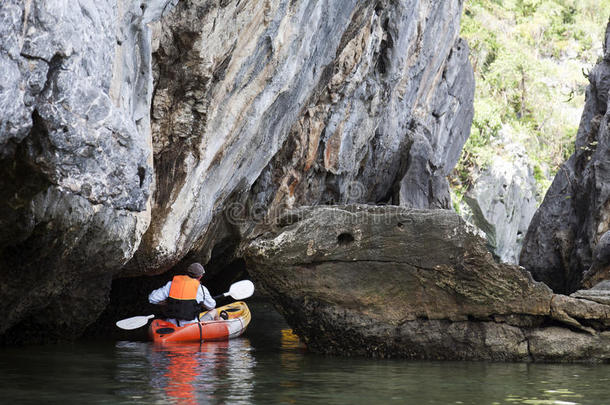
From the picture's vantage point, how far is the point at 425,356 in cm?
935

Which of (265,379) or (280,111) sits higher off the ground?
(280,111)

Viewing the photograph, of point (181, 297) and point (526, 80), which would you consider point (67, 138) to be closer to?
point (181, 297)

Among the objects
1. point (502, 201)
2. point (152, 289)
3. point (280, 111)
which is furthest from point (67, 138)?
point (502, 201)

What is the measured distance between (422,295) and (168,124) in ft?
14.0

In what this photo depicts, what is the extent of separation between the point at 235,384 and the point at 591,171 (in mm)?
15838

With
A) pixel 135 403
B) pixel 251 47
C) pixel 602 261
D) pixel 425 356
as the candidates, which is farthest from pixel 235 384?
pixel 602 261

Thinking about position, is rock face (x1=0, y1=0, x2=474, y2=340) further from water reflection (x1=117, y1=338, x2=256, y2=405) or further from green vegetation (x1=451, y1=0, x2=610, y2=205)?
green vegetation (x1=451, y1=0, x2=610, y2=205)

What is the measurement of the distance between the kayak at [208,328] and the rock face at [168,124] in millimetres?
1007

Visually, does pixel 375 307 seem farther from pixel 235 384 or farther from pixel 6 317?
pixel 6 317

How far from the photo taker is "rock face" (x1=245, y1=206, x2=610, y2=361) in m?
9.38

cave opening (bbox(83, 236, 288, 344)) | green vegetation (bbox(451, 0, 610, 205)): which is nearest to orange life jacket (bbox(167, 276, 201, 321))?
cave opening (bbox(83, 236, 288, 344))

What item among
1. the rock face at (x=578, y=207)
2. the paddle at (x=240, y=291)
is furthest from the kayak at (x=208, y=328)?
the rock face at (x=578, y=207)

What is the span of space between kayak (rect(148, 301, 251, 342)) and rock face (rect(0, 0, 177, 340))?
7.02 ft

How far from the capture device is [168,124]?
33.6ft
